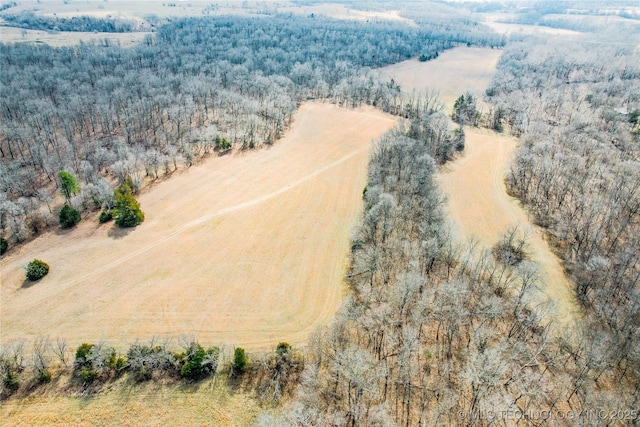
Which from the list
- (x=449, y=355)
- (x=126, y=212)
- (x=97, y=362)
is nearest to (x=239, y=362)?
(x=97, y=362)

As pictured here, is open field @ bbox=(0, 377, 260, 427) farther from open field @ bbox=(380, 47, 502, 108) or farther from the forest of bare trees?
open field @ bbox=(380, 47, 502, 108)

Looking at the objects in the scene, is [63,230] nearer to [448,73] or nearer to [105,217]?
[105,217]

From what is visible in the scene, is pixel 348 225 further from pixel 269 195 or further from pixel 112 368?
pixel 112 368

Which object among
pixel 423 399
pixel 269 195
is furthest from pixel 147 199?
pixel 423 399

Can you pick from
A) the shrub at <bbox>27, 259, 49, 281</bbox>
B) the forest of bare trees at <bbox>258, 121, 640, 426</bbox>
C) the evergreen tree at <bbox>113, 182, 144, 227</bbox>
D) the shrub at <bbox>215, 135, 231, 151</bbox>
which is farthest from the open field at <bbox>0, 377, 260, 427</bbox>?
the shrub at <bbox>215, 135, 231, 151</bbox>

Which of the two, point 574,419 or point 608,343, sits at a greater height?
point 608,343

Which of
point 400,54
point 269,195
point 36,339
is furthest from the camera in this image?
point 400,54

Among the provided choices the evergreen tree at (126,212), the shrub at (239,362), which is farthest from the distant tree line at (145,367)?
the evergreen tree at (126,212)

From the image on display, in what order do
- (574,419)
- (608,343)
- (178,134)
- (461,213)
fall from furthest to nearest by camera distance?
(178,134)
(461,213)
(608,343)
(574,419)
